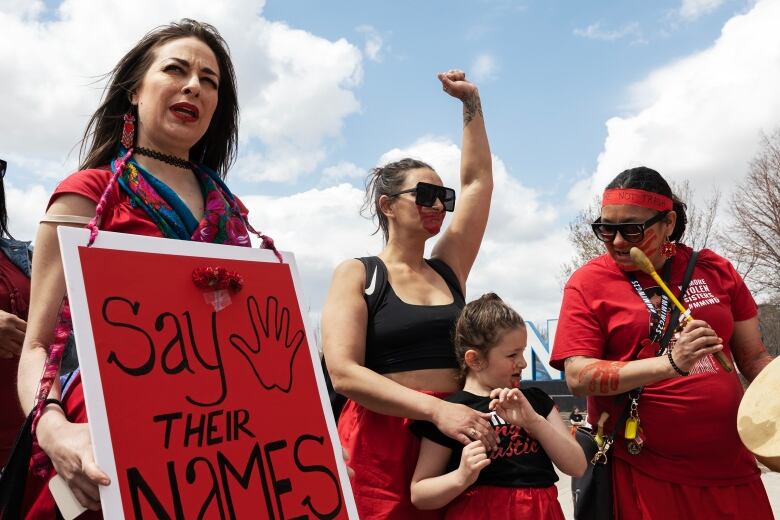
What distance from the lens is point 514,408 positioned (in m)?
2.23

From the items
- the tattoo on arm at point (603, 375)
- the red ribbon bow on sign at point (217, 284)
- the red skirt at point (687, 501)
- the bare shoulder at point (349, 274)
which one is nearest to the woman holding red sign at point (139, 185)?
the red ribbon bow on sign at point (217, 284)

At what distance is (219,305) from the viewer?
1.51 metres

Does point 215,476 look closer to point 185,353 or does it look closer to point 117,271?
point 185,353

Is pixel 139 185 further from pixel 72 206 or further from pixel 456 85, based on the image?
pixel 456 85

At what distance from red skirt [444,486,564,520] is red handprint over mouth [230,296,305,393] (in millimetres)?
974

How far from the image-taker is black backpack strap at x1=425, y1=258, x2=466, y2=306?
2695 mm

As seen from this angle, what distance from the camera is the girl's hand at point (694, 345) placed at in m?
2.37

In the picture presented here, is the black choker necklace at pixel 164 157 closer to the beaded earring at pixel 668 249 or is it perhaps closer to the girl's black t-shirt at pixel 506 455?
the girl's black t-shirt at pixel 506 455

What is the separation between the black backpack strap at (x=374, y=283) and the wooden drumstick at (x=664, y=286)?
892 mm

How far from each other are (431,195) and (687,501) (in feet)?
4.69

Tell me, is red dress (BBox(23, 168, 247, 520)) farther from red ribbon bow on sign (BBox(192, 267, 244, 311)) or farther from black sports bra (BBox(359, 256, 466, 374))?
black sports bra (BBox(359, 256, 466, 374))

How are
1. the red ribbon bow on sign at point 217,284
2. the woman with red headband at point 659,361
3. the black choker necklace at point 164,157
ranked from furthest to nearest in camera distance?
1. the woman with red headband at point 659,361
2. the black choker necklace at point 164,157
3. the red ribbon bow on sign at point 217,284

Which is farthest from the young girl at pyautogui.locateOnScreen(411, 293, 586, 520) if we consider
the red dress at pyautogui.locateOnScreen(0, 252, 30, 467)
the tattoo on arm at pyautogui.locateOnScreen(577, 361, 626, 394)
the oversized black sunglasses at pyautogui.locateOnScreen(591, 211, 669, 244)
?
the red dress at pyautogui.locateOnScreen(0, 252, 30, 467)

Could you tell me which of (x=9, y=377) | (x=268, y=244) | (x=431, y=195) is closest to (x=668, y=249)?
(x=431, y=195)
